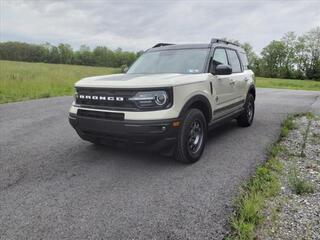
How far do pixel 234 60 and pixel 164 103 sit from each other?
2864 mm

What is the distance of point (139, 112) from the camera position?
3383 millimetres

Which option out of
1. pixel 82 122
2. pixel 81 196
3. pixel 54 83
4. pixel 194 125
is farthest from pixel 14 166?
pixel 54 83

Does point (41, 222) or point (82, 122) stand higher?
point (82, 122)

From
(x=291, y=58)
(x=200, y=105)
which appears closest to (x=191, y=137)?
(x=200, y=105)

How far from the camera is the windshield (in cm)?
440

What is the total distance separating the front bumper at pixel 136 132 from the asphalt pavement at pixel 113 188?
44 cm

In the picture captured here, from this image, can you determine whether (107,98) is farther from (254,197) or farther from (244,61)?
(244,61)

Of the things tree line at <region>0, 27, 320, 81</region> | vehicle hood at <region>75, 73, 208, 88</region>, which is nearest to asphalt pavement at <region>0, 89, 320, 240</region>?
vehicle hood at <region>75, 73, 208, 88</region>

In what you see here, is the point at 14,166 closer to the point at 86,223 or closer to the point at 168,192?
the point at 86,223

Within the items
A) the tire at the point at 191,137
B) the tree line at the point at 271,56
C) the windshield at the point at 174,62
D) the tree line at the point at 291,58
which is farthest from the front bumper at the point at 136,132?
the tree line at the point at 291,58

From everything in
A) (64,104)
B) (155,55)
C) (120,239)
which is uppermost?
(155,55)

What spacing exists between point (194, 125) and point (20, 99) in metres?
8.33

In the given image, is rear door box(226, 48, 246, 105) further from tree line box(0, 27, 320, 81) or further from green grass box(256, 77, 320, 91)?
tree line box(0, 27, 320, 81)

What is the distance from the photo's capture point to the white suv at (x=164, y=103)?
338 cm
